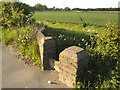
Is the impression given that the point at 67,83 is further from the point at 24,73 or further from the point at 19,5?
the point at 19,5

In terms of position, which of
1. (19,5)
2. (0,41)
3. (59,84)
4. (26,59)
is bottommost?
(59,84)

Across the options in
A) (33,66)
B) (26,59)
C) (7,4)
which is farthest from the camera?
(7,4)

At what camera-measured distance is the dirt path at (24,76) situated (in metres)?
3.10

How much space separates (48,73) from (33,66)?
2.44 feet

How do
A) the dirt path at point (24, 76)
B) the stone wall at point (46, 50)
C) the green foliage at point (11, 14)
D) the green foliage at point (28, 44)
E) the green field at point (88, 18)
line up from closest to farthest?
the dirt path at point (24, 76), the stone wall at point (46, 50), the green foliage at point (28, 44), the green foliage at point (11, 14), the green field at point (88, 18)

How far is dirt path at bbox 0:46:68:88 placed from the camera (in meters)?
3.10

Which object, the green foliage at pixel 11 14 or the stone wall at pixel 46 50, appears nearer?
the stone wall at pixel 46 50

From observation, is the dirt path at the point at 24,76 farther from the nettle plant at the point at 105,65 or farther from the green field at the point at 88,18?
the green field at the point at 88,18

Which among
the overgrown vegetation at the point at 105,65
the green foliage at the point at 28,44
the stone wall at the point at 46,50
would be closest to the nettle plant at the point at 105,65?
the overgrown vegetation at the point at 105,65

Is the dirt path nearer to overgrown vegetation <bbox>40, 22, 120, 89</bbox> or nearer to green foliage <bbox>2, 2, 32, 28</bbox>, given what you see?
overgrown vegetation <bbox>40, 22, 120, 89</bbox>

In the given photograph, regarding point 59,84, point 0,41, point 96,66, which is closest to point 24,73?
point 59,84

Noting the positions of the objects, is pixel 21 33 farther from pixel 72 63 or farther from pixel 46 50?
pixel 72 63

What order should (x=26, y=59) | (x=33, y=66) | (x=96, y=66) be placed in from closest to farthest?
(x=96, y=66), (x=33, y=66), (x=26, y=59)

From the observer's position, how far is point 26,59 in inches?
177
